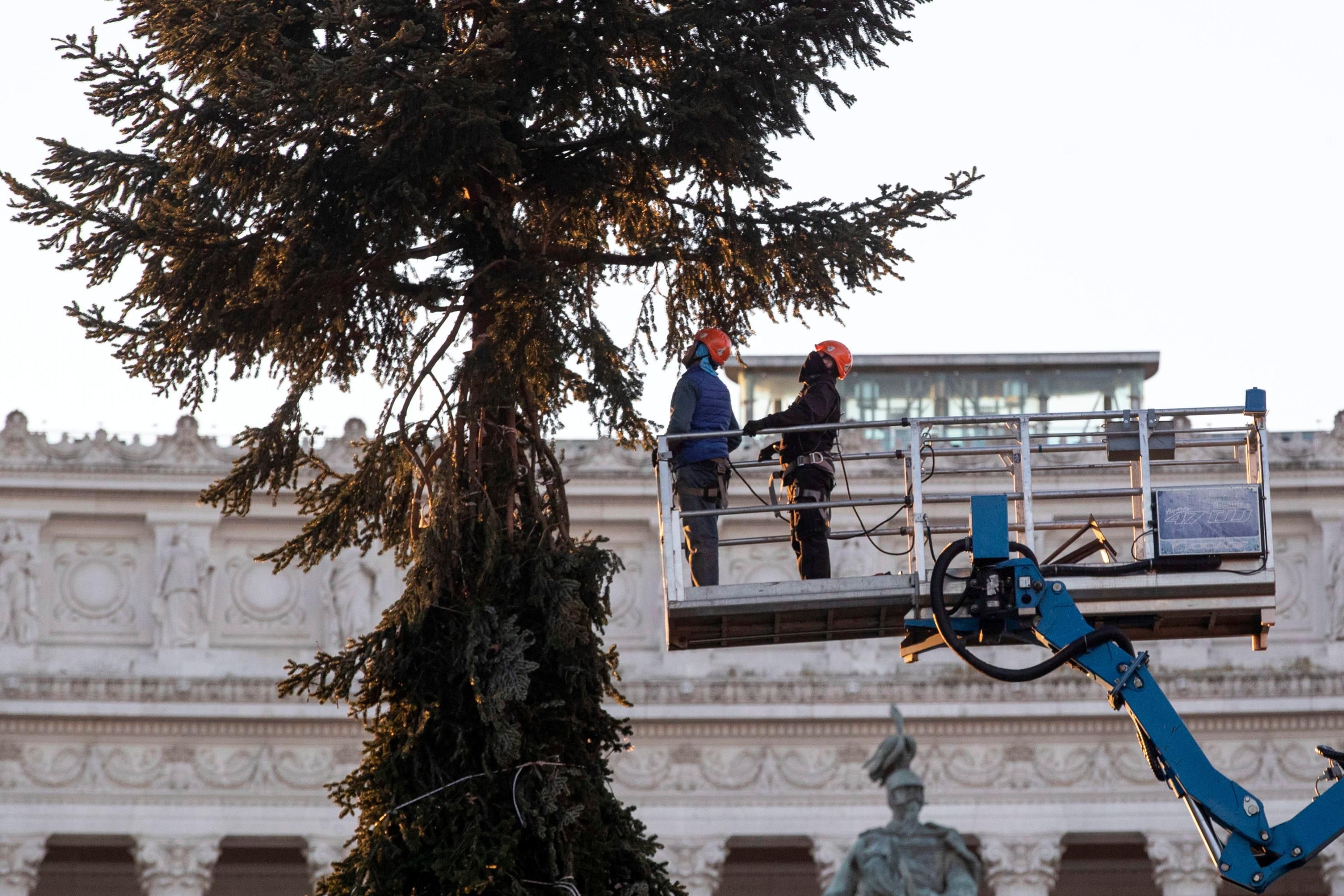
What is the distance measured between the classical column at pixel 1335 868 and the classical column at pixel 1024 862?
467 centimetres

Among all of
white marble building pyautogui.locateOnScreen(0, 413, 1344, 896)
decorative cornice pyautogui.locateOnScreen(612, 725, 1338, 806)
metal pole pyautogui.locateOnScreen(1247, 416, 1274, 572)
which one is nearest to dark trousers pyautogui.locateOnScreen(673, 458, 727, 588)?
metal pole pyautogui.locateOnScreen(1247, 416, 1274, 572)

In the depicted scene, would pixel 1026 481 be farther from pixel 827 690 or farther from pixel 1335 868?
pixel 1335 868

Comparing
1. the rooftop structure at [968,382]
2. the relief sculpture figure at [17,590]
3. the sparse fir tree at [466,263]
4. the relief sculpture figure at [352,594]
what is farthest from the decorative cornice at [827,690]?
the sparse fir tree at [466,263]

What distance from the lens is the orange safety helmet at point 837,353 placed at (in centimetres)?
1848

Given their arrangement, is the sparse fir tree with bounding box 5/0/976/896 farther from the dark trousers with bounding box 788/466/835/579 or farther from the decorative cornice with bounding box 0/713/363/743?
the decorative cornice with bounding box 0/713/363/743

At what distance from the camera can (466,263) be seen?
63.3ft

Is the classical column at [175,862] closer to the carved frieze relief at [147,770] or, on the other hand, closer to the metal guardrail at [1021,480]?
the carved frieze relief at [147,770]

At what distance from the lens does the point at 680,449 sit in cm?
1773

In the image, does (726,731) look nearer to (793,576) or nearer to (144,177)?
(793,576)

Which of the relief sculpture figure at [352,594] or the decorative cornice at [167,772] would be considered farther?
the relief sculpture figure at [352,594]

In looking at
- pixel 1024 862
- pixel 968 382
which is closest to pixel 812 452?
pixel 1024 862

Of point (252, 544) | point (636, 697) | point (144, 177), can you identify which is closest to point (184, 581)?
point (252, 544)

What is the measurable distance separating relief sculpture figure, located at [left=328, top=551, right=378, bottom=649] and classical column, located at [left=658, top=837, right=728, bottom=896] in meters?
6.86

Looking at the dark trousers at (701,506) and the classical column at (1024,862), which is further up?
the dark trousers at (701,506)
